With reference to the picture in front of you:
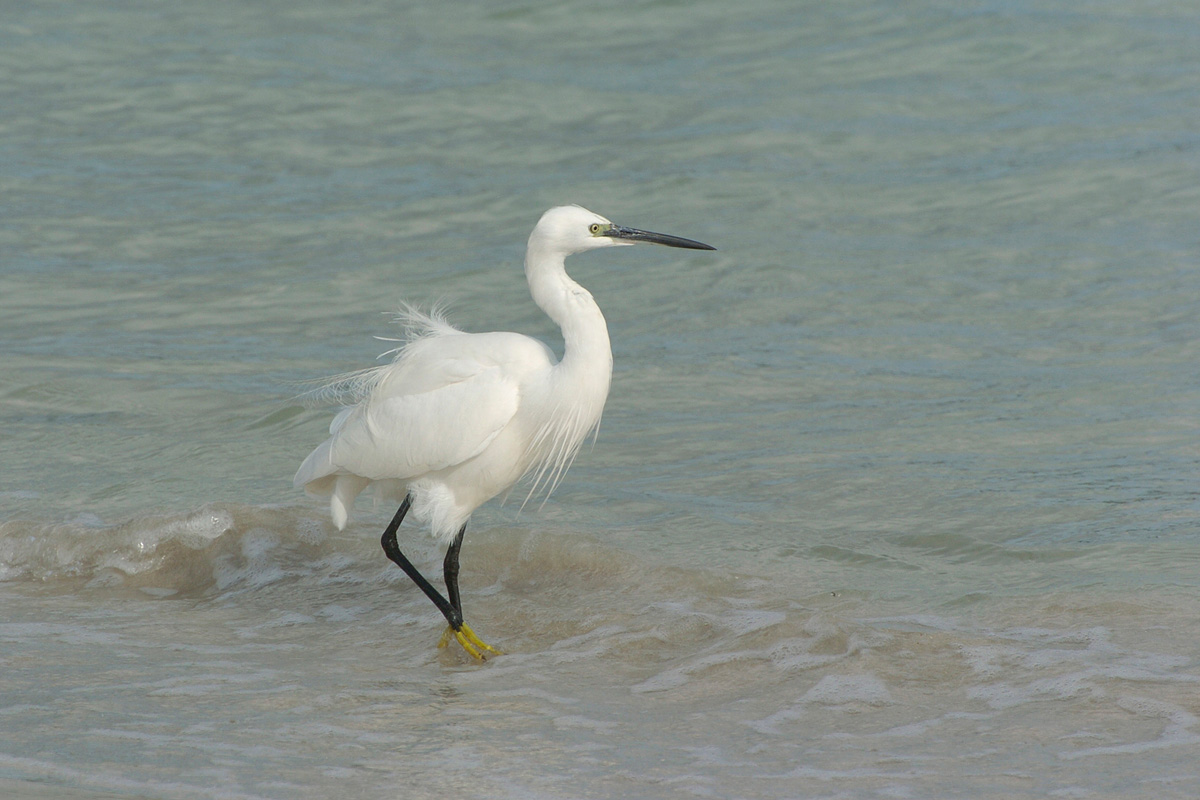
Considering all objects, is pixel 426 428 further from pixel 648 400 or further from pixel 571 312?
pixel 648 400

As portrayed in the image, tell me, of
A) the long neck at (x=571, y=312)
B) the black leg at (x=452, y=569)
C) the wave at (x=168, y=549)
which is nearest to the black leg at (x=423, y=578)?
the black leg at (x=452, y=569)

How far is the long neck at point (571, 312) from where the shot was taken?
4.78 metres

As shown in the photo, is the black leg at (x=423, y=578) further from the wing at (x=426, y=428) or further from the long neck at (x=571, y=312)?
the long neck at (x=571, y=312)

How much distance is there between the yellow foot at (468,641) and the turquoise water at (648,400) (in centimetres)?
7

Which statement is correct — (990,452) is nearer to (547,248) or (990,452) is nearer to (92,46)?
(547,248)

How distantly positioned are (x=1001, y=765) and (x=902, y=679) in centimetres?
70

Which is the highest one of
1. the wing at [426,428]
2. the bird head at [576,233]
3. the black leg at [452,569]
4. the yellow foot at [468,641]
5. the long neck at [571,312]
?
the bird head at [576,233]

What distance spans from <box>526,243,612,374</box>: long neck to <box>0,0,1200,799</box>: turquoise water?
3.23 feet

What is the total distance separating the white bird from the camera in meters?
4.80

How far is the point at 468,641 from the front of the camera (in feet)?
16.2

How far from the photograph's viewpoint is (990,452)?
6527mm

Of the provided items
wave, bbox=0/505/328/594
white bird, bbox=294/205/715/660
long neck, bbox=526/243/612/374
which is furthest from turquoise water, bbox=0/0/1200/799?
long neck, bbox=526/243/612/374

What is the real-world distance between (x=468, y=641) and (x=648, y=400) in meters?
2.77

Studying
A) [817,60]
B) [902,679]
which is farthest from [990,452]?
[817,60]
